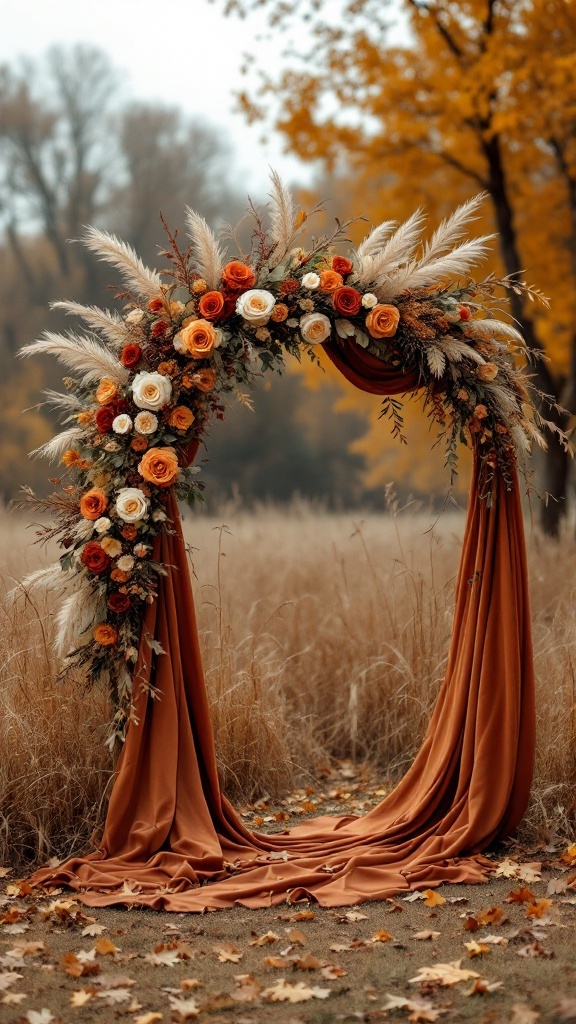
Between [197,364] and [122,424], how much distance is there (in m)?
0.40

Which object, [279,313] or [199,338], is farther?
[279,313]

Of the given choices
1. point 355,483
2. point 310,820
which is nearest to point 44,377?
point 355,483

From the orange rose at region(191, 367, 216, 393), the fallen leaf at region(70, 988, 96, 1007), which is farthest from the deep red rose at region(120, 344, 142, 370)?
the fallen leaf at region(70, 988, 96, 1007)

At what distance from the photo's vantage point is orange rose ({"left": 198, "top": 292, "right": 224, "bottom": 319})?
4.04 meters

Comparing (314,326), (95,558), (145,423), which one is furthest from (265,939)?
(314,326)

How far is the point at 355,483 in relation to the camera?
2584cm

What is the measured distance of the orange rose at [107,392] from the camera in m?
4.08

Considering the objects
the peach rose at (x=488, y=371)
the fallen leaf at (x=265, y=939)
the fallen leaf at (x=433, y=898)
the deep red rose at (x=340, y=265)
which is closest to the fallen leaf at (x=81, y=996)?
the fallen leaf at (x=265, y=939)

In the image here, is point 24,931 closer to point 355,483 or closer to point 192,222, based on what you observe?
point 192,222

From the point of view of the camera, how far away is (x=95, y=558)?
399 centimetres

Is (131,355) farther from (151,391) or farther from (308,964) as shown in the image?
(308,964)

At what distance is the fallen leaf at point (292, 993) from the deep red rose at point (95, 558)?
171 cm

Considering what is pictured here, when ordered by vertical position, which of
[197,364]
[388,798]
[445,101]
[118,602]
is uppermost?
[445,101]

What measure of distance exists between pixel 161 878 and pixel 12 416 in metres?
16.8
